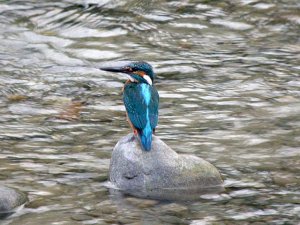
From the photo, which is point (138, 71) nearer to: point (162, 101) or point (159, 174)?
point (159, 174)

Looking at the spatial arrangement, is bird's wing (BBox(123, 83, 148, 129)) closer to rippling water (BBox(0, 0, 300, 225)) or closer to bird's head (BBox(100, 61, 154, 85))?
bird's head (BBox(100, 61, 154, 85))

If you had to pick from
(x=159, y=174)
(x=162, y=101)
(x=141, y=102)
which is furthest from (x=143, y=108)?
(x=162, y=101)

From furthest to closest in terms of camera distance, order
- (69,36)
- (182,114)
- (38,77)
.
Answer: (69,36), (38,77), (182,114)

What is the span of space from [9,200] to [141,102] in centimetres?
129

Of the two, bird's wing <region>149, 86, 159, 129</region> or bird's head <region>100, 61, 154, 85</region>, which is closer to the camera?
bird's wing <region>149, 86, 159, 129</region>

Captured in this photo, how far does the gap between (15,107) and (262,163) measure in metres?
2.84

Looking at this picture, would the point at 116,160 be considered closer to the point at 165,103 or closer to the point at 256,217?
the point at 256,217

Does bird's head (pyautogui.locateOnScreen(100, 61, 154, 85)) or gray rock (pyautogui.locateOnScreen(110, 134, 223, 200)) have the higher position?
bird's head (pyautogui.locateOnScreen(100, 61, 154, 85))

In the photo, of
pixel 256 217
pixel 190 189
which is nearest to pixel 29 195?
pixel 190 189

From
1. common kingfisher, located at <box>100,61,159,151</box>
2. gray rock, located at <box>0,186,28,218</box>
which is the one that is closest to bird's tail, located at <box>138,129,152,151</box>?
common kingfisher, located at <box>100,61,159,151</box>

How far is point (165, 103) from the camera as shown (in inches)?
382

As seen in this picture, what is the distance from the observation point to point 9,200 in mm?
6734

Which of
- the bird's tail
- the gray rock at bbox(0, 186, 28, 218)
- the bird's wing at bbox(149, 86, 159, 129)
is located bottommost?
the gray rock at bbox(0, 186, 28, 218)

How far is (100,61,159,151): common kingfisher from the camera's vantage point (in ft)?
23.9
